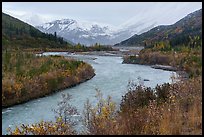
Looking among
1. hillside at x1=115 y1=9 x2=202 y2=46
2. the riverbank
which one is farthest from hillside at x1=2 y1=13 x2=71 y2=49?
the riverbank

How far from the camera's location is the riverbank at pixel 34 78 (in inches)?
616

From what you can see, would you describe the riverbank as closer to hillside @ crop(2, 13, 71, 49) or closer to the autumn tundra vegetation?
the autumn tundra vegetation

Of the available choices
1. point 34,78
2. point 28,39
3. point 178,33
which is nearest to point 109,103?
point 34,78

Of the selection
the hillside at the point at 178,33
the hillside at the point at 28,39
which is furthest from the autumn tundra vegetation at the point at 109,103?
the hillside at the point at 28,39

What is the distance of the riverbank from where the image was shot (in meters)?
15.7

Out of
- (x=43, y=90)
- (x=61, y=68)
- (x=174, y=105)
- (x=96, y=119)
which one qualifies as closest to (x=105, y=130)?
(x=96, y=119)

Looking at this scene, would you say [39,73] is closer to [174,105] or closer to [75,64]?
[75,64]

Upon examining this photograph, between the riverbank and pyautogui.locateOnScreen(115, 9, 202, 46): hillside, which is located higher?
pyautogui.locateOnScreen(115, 9, 202, 46): hillside

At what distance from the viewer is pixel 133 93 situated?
41.4 ft

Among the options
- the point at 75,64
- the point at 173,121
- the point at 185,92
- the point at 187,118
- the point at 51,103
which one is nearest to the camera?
the point at 173,121

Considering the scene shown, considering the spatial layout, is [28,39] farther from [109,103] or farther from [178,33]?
[109,103]

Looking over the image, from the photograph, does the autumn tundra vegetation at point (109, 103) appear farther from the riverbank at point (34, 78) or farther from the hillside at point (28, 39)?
the hillside at point (28, 39)

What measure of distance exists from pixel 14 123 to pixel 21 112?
1877mm

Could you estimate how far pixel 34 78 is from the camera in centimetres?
1811
